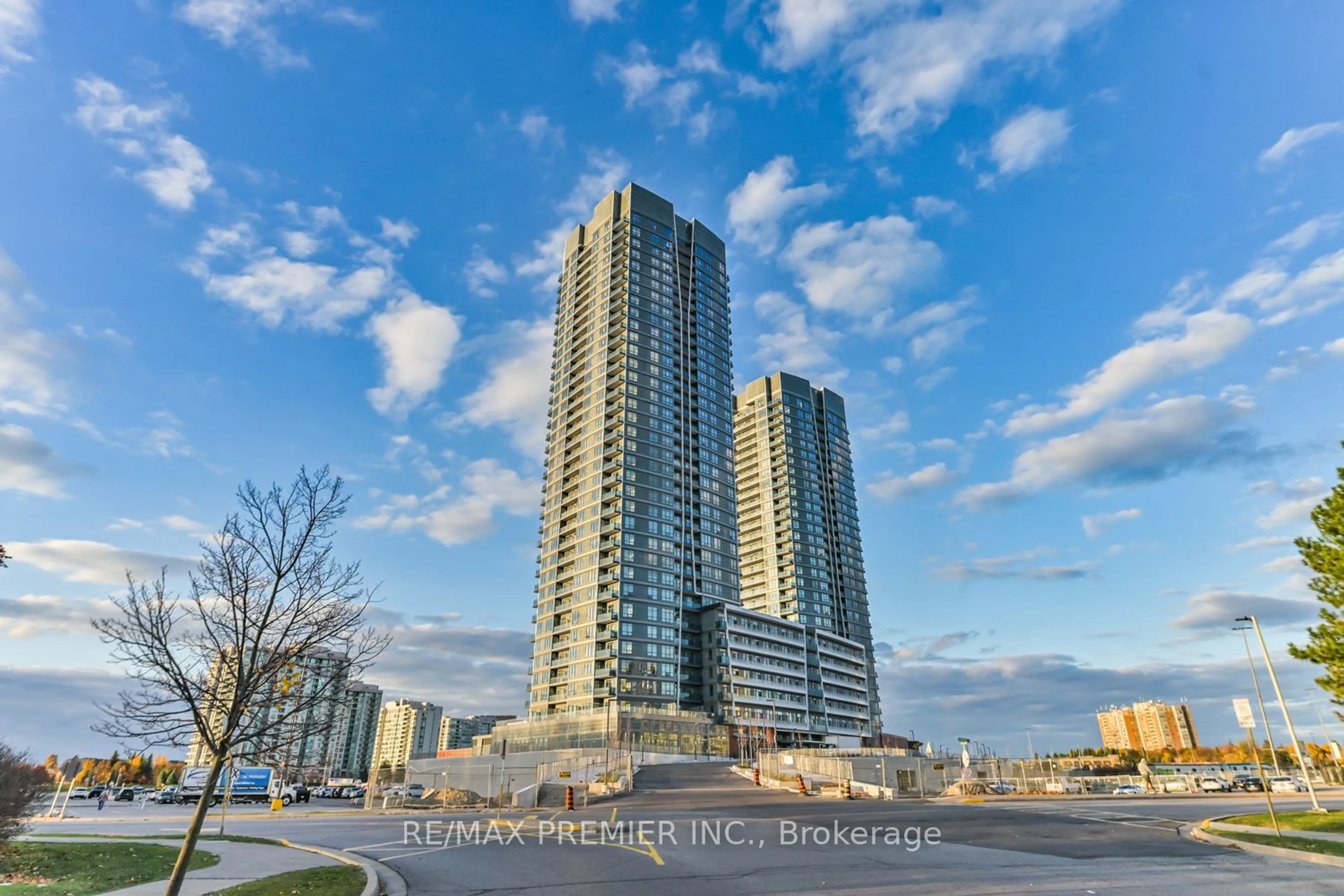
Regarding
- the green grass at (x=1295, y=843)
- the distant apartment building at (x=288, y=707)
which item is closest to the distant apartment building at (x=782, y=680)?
the green grass at (x=1295, y=843)

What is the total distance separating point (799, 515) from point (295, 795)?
133 m

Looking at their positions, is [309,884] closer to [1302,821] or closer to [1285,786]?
[1302,821]

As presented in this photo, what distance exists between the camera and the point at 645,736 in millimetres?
99875

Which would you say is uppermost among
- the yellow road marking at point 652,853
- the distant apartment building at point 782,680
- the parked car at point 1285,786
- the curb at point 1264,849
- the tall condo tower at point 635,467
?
the tall condo tower at point 635,467

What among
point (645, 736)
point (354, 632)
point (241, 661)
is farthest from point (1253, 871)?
point (645, 736)

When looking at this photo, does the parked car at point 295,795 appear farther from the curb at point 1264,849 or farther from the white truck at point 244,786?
the curb at point 1264,849

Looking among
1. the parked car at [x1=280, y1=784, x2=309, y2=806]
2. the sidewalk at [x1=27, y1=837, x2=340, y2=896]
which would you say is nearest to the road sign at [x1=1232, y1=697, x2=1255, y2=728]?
the sidewalk at [x1=27, y1=837, x2=340, y2=896]

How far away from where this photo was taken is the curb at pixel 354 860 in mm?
12297

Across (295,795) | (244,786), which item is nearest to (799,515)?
(295,795)

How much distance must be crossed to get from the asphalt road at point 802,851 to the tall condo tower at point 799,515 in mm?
135463

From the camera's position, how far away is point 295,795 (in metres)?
60.5

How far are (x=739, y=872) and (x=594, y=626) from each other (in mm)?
98580

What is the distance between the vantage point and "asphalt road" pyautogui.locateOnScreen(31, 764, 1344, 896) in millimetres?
12656

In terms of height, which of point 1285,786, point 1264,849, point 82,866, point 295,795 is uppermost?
point 82,866
